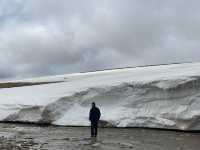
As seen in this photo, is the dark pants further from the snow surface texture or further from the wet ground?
the snow surface texture

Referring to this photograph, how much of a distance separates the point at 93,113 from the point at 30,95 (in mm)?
13378

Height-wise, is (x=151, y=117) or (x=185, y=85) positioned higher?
(x=185, y=85)

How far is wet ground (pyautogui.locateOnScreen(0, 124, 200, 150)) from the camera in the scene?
1788 centimetres

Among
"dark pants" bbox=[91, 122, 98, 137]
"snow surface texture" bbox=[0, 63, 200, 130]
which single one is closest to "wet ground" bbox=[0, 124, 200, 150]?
"dark pants" bbox=[91, 122, 98, 137]

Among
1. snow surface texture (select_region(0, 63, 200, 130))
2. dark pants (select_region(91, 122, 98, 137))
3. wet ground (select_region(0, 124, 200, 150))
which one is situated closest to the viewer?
wet ground (select_region(0, 124, 200, 150))

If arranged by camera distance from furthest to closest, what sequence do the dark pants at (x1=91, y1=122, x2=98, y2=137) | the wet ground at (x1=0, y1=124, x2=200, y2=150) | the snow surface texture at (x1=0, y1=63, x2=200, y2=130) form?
the snow surface texture at (x1=0, y1=63, x2=200, y2=130) → the dark pants at (x1=91, y1=122, x2=98, y2=137) → the wet ground at (x1=0, y1=124, x2=200, y2=150)

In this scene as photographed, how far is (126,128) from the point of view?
80.1 ft

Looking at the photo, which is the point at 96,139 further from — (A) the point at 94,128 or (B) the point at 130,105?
(B) the point at 130,105

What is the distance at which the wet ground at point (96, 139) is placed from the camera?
58.6 ft

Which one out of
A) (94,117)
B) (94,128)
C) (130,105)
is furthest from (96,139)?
(130,105)

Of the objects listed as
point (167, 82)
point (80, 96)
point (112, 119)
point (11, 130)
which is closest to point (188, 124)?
point (167, 82)

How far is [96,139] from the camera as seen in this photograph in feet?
67.0

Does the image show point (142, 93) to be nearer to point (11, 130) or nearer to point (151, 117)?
point (151, 117)

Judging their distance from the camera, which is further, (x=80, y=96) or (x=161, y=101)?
(x=80, y=96)
